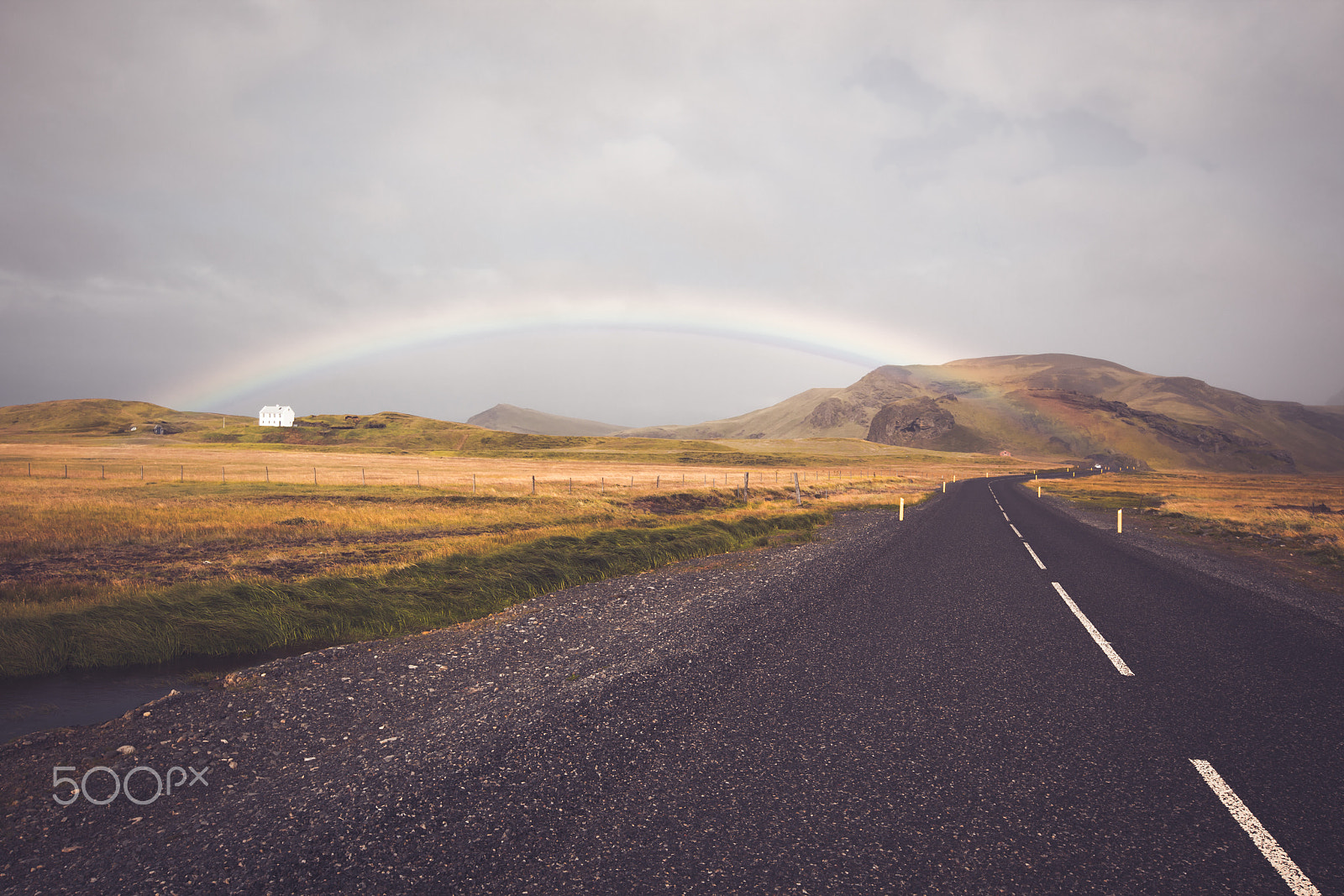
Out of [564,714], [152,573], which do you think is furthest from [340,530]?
[564,714]

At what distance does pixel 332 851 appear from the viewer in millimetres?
3939

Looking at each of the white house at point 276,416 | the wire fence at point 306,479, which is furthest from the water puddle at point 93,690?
the white house at point 276,416

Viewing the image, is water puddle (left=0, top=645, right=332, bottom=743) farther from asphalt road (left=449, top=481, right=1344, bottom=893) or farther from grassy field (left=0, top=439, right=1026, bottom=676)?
asphalt road (left=449, top=481, right=1344, bottom=893)

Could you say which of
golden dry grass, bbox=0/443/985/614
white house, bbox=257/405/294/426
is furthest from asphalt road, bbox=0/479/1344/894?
white house, bbox=257/405/294/426

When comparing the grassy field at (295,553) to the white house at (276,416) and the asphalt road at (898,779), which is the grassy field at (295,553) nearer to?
the asphalt road at (898,779)

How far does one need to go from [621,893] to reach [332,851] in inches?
81.7

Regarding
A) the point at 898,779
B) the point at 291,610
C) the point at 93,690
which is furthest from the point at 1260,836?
the point at 291,610

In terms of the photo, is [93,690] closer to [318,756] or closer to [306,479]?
[318,756]

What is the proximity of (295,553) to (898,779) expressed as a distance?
1867cm

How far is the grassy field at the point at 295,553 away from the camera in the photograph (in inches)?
414

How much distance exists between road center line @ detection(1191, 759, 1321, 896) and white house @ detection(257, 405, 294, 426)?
8969 inches

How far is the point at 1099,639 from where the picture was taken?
8.29 m

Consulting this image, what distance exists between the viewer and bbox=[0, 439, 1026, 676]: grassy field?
1051cm

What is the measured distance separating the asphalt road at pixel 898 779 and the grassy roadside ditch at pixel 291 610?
254 inches
